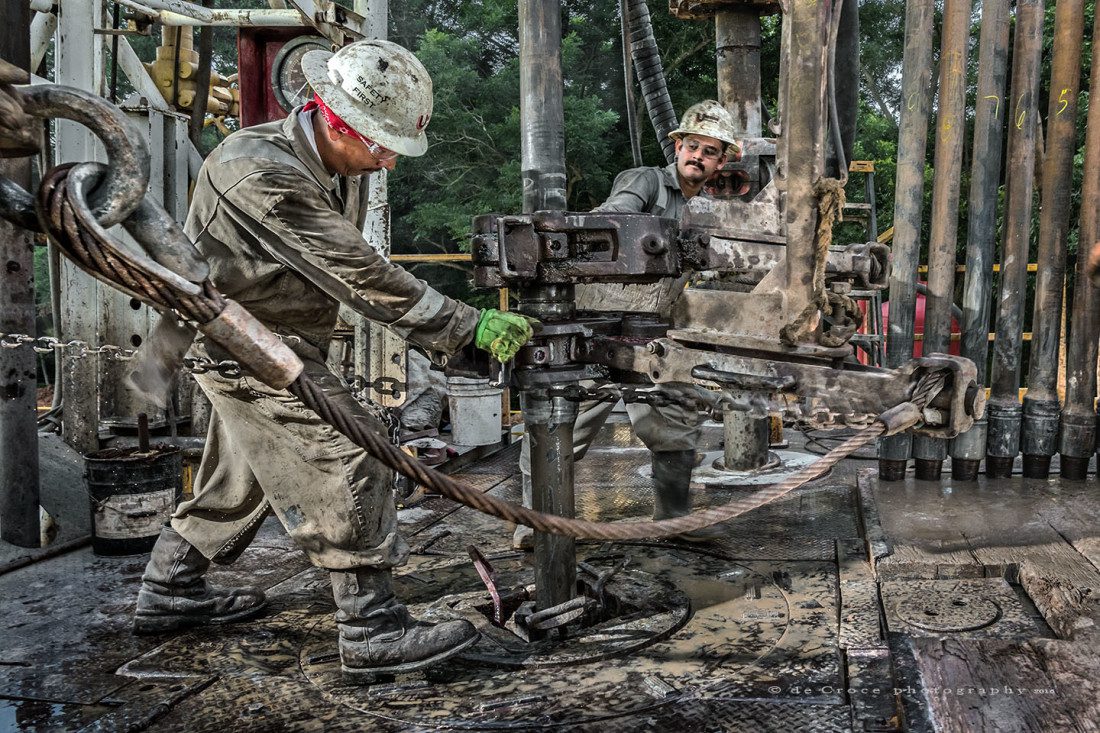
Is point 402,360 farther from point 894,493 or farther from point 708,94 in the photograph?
point 708,94

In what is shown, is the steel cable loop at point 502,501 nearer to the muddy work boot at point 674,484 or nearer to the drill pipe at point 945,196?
the muddy work boot at point 674,484

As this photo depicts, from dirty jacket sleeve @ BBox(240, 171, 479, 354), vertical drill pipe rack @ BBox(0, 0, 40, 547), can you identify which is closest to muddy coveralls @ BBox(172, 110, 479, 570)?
dirty jacket sleeve @ BBox(240, 171, 479, 354)

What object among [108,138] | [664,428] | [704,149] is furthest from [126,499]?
[704,149]

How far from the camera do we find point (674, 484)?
4.76 meters

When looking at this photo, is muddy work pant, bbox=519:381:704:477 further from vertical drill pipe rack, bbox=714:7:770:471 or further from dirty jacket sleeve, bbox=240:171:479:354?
dirty jacket sleeve, bbox=240:171:479:354

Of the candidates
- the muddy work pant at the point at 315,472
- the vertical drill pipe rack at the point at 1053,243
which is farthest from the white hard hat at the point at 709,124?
the muddy work pant at the point at 315,472

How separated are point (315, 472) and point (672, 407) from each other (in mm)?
2046

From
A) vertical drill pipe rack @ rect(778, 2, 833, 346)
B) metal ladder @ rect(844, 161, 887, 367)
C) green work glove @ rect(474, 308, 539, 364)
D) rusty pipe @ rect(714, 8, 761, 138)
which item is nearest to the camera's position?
vertical drill pipe rack @ rect(778, 2, 833, 346)

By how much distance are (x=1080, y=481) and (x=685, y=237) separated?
3.38 meters

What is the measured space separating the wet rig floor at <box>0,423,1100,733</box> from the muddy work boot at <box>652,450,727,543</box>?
0.87 feet

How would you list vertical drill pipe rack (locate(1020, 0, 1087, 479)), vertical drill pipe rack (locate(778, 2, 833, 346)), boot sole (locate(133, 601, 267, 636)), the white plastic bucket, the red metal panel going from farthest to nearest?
the white plastic bucket < the red metal panel < vertical drill pipe rack (locate(1020, 0, 1087, 479)) < boot sole (locate(133, 601, 267, 636)) < vertical drill pipe rack (locate(778, 2, 833, 346))

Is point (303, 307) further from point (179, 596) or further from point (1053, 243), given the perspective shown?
point (1053, 243)

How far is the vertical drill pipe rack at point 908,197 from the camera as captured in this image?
520cm

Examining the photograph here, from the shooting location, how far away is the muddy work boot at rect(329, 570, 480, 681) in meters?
3.11
